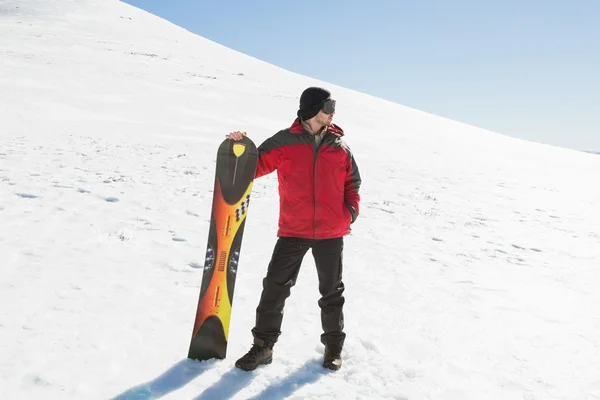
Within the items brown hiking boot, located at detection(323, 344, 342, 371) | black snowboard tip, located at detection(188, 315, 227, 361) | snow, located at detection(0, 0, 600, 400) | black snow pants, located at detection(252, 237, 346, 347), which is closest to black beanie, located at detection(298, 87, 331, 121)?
black snow pants, located at detection(252, 237, 346, 347)

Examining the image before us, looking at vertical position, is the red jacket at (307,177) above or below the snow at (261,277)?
above

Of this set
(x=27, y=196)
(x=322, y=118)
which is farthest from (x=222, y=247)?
(x=27, y=196)

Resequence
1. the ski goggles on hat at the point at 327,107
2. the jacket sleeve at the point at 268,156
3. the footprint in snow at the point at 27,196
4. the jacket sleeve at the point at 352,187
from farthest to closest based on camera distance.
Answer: the footprint in snow at the point at 27,196, the jacket sleeve at the point at 352,187, the jacket sleeve at the point at 268,156, the ski goggles on hat at the point at 327,107

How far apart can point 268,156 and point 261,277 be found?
2462 mm

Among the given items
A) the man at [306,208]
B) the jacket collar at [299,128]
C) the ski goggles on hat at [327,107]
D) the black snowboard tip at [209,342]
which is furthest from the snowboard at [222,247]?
the ski goggles on hat at [327,107]

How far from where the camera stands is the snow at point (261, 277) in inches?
132

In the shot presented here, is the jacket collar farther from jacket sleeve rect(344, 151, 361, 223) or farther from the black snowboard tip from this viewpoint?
the black snowboard tip

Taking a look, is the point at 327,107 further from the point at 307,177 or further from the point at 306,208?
the point at 306,208

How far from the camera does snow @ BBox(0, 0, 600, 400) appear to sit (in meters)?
3.36

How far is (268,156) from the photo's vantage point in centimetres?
352

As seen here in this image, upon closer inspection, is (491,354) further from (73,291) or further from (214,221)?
(73,291)

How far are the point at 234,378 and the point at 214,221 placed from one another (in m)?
1.24

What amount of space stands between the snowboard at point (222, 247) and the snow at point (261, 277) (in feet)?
0.74

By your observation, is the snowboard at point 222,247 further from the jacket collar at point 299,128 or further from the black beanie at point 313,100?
the black beanie at point 313,100
